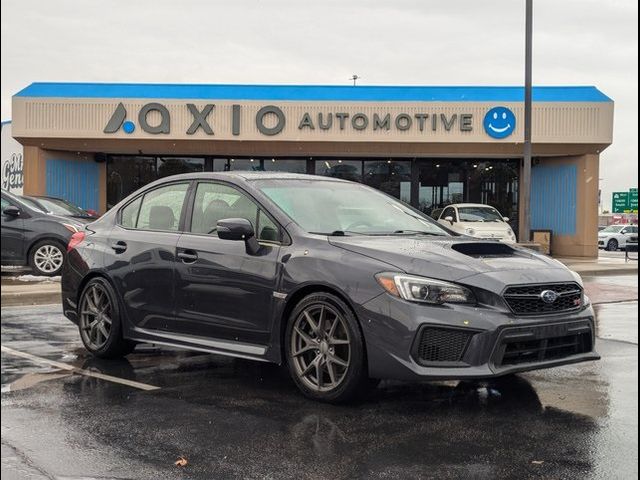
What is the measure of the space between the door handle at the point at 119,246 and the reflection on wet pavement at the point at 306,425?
3.22ft

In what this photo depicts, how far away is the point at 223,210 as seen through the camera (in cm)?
621

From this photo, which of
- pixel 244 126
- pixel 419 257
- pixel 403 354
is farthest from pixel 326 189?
pixel 244 126

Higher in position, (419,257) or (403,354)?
(419,257)

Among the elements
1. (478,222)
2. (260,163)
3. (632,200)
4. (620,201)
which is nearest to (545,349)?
(478,222)

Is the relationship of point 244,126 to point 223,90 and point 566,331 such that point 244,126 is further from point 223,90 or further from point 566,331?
point 566,331

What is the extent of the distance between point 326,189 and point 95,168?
68.8 feet

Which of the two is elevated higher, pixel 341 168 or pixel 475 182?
pixel 341 168

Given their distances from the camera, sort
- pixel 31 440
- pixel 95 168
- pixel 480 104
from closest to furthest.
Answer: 1. pixel 31 440
2. pixel 480 104
3. pixel 95 168

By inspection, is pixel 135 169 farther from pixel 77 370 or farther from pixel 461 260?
pixel 461 260

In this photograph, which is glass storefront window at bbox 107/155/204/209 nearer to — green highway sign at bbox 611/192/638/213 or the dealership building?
the dealership building

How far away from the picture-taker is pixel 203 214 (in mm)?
6324

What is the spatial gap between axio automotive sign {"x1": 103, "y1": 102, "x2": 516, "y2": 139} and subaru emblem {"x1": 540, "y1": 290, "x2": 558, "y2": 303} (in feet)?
59.7

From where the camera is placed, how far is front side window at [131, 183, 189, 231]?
21.4 ft

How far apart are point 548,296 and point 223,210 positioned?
2.61 meters
